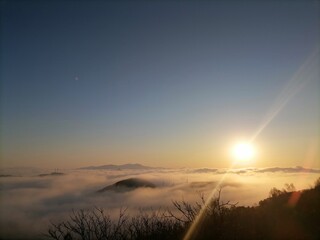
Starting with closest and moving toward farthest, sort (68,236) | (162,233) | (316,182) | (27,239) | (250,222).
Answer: (68,236), (250,222), (162,233), (316,182), (27,239)

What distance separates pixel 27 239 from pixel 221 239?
197m

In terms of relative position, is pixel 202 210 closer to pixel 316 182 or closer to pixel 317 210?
pixel 317 210

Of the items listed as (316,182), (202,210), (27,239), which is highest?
(316,182)

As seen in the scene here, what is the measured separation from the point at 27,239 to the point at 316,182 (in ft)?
632

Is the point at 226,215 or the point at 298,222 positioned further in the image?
the point at 226,215

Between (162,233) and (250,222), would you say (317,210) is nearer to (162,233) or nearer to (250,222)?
(250,222)

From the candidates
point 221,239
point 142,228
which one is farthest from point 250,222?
point 142,228

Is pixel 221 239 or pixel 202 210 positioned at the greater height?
pixel 202 210

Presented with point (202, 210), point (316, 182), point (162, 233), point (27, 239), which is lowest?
point (27, 239)

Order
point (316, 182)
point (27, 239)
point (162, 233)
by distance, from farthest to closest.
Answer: point (27, 239)
point (316, 182)
point (162, 233)

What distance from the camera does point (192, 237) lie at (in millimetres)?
29688

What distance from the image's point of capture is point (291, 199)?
35.3m

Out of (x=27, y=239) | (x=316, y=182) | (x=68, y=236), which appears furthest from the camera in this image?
(x=27, y=239)

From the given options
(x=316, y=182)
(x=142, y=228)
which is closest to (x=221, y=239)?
(x=142, y=228)
